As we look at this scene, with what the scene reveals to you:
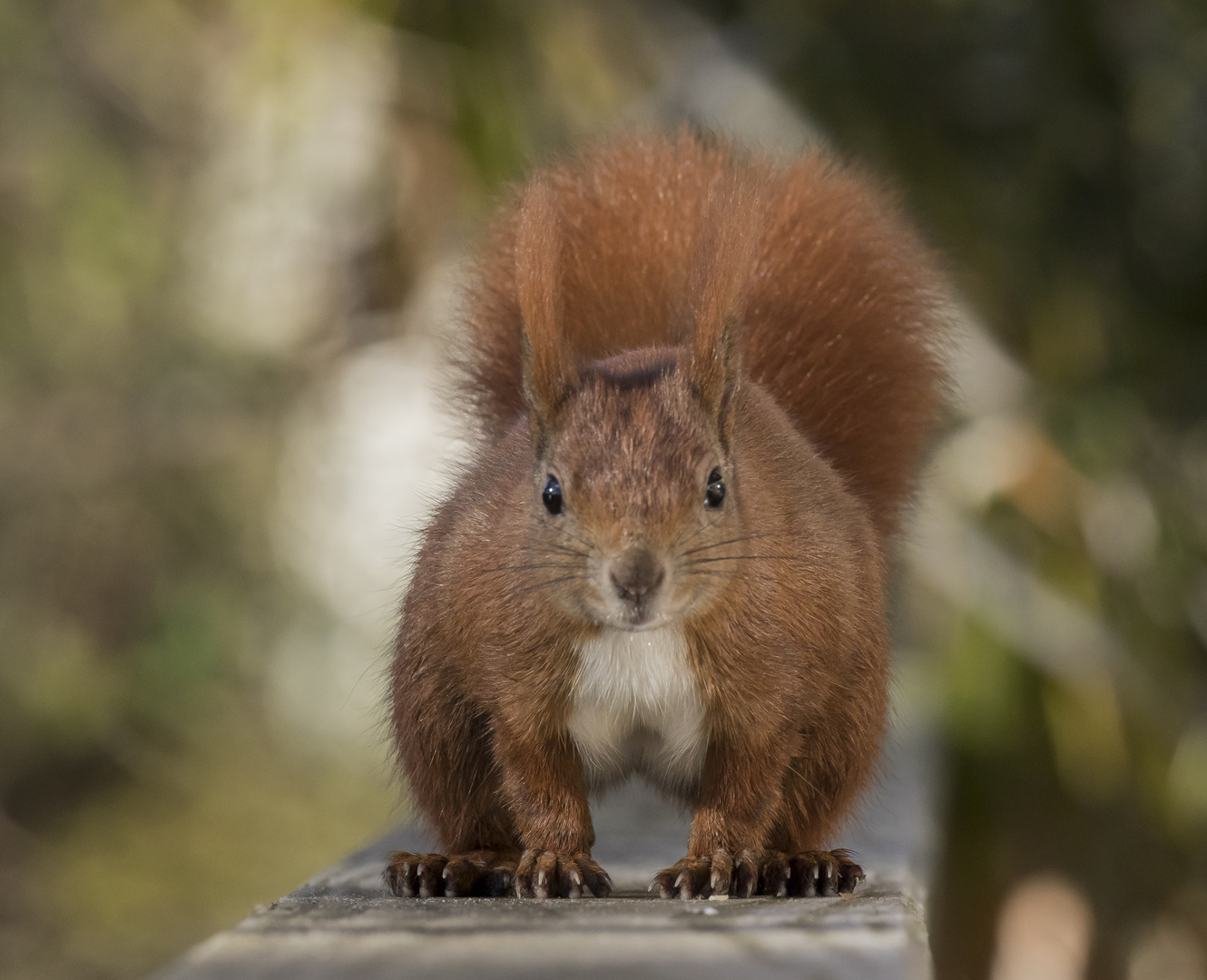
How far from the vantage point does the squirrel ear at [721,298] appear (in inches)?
47.4

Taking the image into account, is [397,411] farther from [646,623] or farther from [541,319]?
[646,623]

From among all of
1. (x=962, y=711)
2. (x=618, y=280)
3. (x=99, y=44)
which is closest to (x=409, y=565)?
(x=618, y=280)

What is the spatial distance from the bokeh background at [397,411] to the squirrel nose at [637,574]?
71cm

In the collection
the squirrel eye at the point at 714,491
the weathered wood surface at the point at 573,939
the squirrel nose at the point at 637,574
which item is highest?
the squirrel eye at the point at 714,491

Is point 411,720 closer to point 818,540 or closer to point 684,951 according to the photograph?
point 818,540

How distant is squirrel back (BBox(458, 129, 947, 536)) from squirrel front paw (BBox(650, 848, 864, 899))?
416mm

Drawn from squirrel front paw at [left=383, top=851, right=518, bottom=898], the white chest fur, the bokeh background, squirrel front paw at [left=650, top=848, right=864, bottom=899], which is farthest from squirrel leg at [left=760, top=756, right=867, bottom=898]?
the bokeh background

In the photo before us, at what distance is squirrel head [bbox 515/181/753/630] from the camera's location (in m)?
1.12

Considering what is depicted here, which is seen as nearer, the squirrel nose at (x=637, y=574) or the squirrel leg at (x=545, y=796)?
the squirrel nose at (x=637, y=574)

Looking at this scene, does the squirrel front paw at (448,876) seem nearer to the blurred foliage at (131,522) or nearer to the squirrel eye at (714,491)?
the squirrel eye at (714,491)

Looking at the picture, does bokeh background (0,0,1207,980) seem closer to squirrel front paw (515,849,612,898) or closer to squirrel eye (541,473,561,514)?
squirrel eye (541,473,561,514)

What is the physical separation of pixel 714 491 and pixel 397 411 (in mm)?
3110

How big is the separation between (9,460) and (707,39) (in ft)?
7.48

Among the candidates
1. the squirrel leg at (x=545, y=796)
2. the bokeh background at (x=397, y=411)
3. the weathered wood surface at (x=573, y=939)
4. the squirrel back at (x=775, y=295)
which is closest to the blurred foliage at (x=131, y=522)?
the bokeh background at (x=397, y=411)
